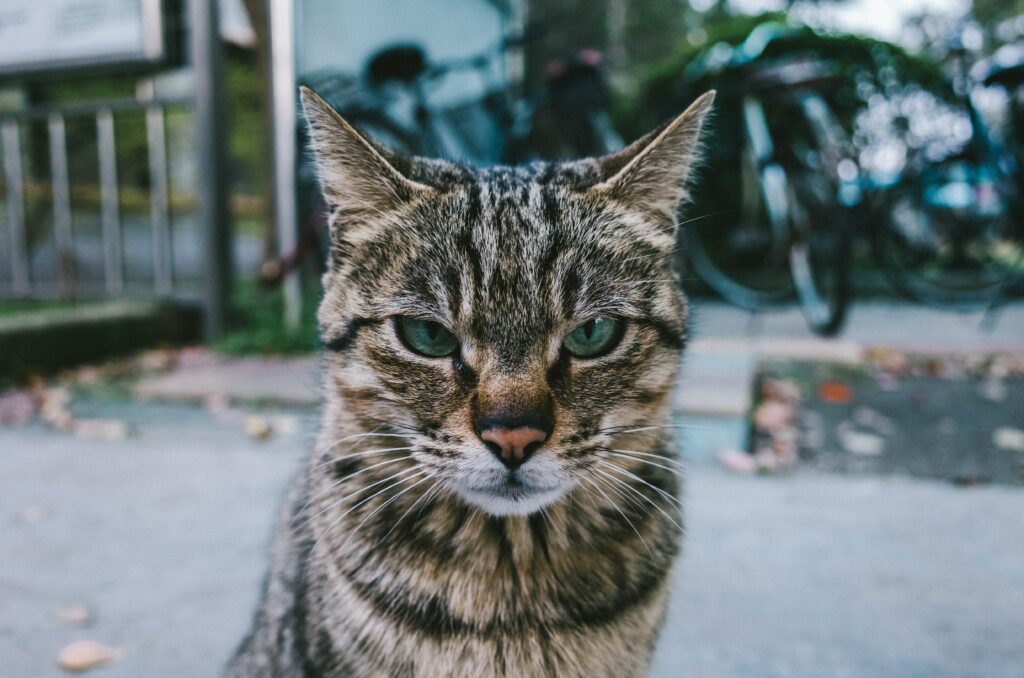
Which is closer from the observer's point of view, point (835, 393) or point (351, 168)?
point (351, 168)

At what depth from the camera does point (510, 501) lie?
113 centimetres

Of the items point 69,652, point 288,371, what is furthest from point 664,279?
point 288,371

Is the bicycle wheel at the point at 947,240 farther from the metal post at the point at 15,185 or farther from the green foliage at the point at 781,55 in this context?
the metal post at the point at 15,185

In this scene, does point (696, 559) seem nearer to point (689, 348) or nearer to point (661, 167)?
point (689, 348)

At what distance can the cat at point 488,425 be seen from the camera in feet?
3.78

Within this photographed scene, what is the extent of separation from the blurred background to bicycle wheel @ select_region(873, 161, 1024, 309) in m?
0.02

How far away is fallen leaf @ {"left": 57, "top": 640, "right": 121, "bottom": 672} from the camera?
1.54 m

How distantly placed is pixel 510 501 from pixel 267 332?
360 cm

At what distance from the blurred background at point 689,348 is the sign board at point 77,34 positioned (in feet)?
0.06

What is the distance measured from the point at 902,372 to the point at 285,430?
3.04 metres

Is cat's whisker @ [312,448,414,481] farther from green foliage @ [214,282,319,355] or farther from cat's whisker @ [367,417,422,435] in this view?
green foliage @ [214,282,319,355]

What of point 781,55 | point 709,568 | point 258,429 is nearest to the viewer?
point 709,568

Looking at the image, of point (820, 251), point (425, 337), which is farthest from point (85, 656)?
point (820, 251)

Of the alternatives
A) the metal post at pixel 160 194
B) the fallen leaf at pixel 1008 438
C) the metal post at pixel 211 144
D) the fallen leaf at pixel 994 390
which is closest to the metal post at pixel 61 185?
the metal post at pixel 160 194
